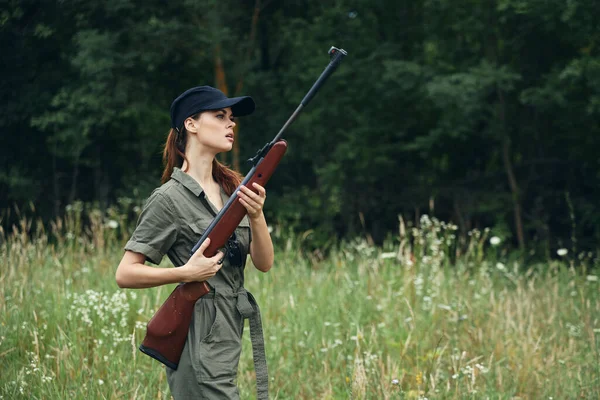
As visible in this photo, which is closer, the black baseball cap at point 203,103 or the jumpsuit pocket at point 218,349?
the jumpsuit pocket at point 218,349

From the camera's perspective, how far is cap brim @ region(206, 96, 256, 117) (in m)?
2.79

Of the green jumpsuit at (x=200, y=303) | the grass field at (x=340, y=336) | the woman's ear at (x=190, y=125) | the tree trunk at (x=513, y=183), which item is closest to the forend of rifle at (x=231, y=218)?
the green jumpsuit at (x=200, y=303)

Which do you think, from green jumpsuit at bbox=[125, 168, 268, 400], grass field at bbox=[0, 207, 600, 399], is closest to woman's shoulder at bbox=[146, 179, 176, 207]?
green jumpsuit at bbox=[125, 168, 268, 400]

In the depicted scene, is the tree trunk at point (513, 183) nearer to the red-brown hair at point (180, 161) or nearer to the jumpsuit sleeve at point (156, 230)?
the red-brown hair at point (180, 161)

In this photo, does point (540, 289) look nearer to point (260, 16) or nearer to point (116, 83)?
point (116, 83)

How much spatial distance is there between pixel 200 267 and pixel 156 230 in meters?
0.27

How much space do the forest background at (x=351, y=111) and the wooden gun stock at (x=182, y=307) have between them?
11600mm

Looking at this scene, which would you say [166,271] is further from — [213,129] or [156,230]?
[213,129]

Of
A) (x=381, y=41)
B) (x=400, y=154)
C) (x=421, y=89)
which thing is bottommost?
(x=400, y=154)

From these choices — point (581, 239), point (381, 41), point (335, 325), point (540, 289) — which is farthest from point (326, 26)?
point (335, 325)

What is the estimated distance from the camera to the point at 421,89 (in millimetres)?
14898

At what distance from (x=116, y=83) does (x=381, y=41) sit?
255 inches

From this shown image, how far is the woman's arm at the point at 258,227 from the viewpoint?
8.59 feet

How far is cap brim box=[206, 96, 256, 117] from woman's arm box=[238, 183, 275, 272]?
1.24ft
